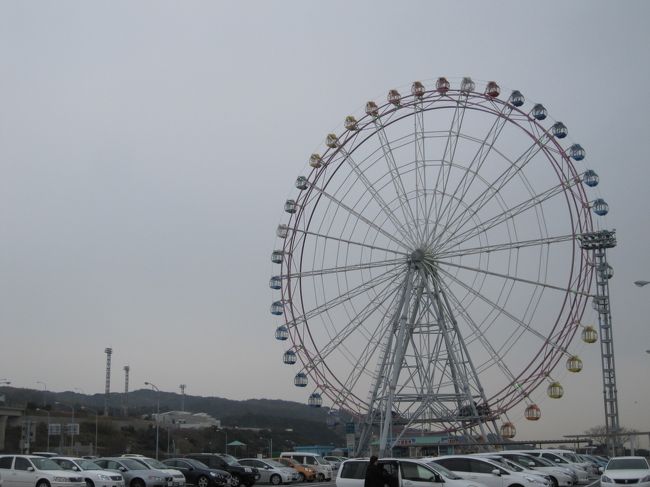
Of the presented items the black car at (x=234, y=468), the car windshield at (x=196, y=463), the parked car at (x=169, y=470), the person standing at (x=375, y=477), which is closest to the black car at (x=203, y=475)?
the car windshield at (x=196, y=463)

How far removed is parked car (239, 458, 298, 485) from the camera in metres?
43.6

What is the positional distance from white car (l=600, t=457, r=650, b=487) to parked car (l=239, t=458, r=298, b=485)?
18.6m

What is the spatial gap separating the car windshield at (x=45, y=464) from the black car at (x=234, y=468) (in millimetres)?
10331

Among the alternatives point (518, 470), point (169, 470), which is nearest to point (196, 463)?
point (169, 470)

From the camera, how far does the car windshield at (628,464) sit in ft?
98.3

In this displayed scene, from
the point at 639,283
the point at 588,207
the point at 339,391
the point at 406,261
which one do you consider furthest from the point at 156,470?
the point at 588,207

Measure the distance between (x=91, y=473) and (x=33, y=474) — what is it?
6.77 feet

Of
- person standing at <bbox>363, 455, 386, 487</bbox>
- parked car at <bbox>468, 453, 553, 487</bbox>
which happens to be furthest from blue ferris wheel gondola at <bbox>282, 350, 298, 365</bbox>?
person standing at <bbox>363, 455, 386, 487</bbox>

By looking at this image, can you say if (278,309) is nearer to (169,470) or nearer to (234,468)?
(234,468)

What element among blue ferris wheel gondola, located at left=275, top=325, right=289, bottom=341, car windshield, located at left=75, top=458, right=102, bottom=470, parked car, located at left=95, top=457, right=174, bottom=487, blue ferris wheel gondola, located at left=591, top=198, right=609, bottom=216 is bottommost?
parked car, located at left=95, top=457, right=174, bottom=487

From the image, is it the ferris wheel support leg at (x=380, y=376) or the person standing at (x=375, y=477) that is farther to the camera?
the ferris wheel support leg at (x=380, y=376)

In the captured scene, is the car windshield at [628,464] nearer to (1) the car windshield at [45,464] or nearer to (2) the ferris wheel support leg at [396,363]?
(2) the ferris wheel support leg at [396,363]

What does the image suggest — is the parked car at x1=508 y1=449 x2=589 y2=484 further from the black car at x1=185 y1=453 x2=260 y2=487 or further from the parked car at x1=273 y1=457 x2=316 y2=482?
the parked car at x1=273 y1=457 x2=316 y2=482

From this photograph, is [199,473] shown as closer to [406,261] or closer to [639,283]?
[406,261]
